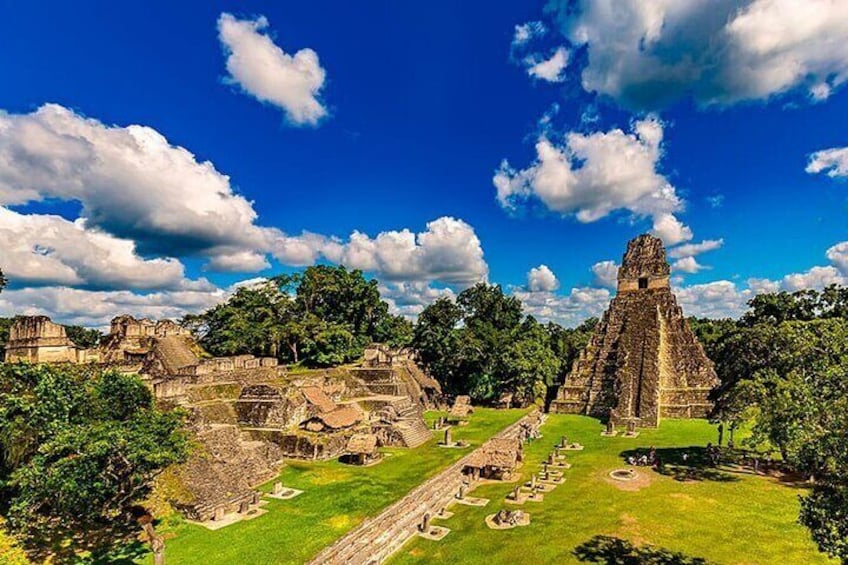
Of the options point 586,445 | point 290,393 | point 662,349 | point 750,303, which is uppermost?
point 750,303

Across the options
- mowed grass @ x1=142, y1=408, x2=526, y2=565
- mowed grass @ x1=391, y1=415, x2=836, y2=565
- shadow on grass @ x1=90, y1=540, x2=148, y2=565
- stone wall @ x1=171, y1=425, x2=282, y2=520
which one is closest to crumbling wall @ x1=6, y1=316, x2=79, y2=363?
stone wall @ x1=171, y1=425, x2=282, y2=520

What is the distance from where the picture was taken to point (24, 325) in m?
28.2

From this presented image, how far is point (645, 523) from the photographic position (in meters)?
18.1

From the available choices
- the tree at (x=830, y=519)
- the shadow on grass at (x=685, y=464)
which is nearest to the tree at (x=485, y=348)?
the shadow on grass at (x=685, y=464)

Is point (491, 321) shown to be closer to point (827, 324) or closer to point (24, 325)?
point (827, 324)

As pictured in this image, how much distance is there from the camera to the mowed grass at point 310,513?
51.6 feet

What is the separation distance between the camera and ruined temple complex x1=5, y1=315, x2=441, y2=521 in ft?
68.8

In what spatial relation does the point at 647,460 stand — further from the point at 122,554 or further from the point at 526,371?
the point at 122,554

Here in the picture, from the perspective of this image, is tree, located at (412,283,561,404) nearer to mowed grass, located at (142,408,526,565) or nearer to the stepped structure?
the stepped structure

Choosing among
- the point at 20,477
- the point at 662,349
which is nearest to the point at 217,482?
the point at 20,477

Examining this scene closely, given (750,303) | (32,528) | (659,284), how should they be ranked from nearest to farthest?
(32,528), (659,284), (750,303)

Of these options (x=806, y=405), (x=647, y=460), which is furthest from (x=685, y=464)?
(x=806, y=405)

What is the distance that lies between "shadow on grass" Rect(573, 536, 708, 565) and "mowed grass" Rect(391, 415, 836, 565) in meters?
0.33

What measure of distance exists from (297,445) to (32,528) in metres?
13.1
